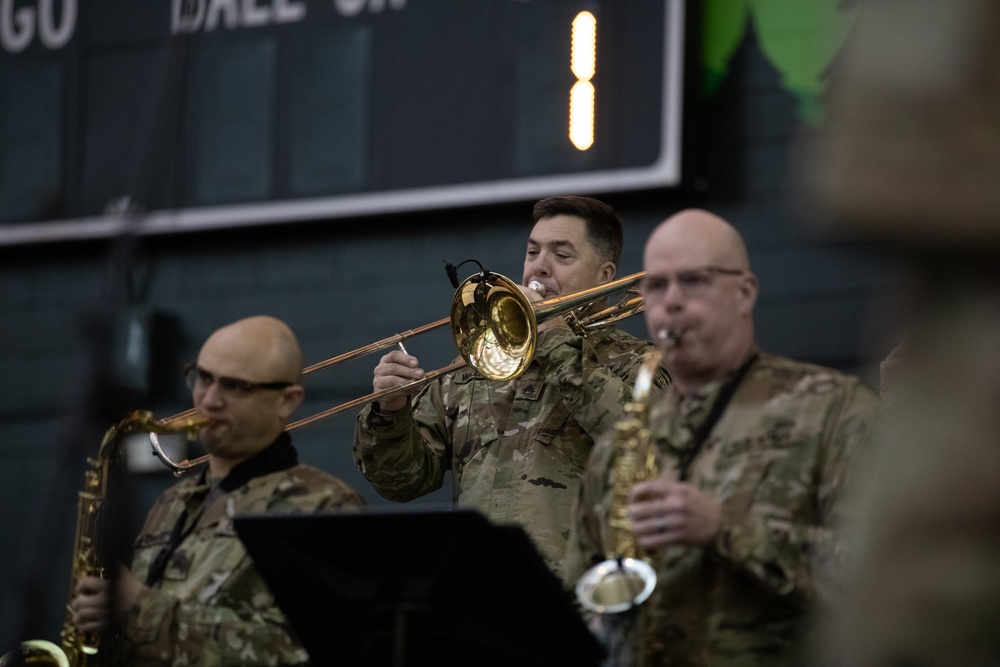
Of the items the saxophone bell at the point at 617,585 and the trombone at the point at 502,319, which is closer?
the saxophone bell at the point at 617,585

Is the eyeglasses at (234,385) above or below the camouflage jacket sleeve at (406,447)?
above

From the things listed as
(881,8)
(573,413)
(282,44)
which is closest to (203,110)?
(282,44)

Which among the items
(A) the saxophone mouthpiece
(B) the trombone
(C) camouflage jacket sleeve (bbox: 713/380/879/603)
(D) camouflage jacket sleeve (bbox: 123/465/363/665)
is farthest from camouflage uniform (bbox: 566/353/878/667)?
(B) the trombone

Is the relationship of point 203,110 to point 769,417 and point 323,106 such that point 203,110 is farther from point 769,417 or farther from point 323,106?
point 769,417

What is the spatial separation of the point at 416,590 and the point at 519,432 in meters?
1.48

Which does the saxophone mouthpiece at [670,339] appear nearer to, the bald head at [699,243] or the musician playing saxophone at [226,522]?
the bald head at [699,243]

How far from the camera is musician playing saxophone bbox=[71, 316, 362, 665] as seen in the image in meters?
3.95

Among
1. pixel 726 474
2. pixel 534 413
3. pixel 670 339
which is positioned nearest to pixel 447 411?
pixel 534 413

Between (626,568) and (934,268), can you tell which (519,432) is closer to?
(626,568)

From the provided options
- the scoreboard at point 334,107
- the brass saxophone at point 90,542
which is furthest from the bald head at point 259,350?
the scoreboard at point 334,107

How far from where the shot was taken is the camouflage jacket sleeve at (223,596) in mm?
3910

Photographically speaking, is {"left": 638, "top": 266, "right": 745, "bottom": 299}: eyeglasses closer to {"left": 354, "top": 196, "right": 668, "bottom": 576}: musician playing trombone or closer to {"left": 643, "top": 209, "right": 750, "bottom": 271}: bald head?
{"left": 643, "top": 209, "right": 750, "bottom": 271}: bald head

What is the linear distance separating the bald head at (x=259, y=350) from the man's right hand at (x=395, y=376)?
50 centimetres

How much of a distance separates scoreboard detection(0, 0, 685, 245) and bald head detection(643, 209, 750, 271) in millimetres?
2641
